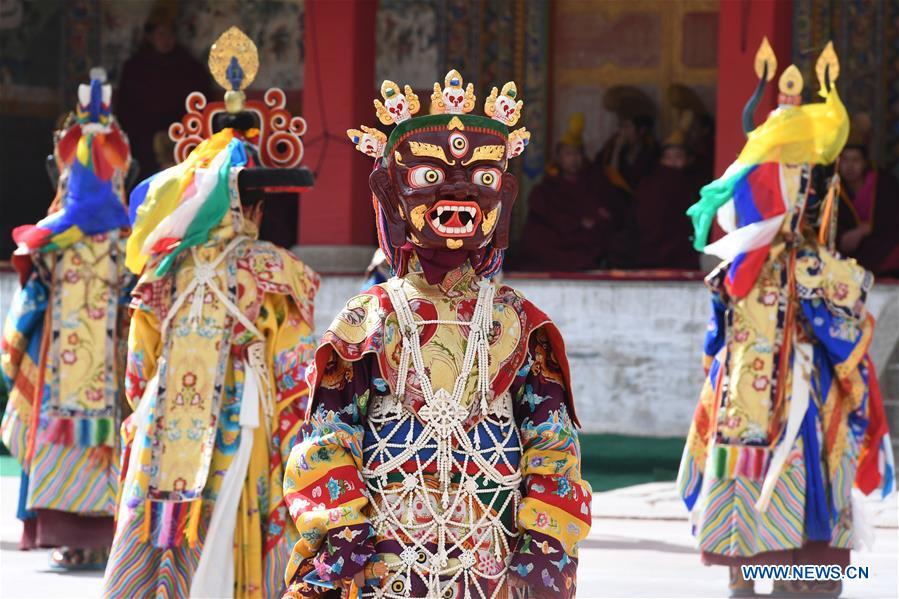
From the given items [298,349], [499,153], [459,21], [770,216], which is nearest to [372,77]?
[459,21]

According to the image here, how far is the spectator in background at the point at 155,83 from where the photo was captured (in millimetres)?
15930

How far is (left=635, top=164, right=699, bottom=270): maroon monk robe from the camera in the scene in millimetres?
14031

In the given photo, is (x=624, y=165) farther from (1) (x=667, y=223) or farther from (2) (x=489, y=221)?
(2) (x=489, y=221)

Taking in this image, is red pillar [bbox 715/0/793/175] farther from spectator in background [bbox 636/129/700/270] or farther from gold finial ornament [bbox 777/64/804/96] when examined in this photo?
gold finial ornament [bbox 777/64/804/96]

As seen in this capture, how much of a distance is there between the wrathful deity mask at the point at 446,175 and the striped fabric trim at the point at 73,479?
166 inches

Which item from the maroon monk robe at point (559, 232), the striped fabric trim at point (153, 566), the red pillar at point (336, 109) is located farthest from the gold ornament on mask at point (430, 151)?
the maroon monk robe at point (559, 232)

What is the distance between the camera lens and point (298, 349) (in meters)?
6.26

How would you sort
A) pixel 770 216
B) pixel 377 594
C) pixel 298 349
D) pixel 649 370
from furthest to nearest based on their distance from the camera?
1. pixel 649 370
2. pixel 770 216
3. pixel 298 349
4. pixel 377 594

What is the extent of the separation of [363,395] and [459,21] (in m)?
11.7

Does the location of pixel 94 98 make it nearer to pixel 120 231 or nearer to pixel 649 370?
pixel 120 231

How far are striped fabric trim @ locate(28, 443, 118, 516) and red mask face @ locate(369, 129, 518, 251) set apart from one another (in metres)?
4.30

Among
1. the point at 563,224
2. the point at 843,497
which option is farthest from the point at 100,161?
the point at 563,224

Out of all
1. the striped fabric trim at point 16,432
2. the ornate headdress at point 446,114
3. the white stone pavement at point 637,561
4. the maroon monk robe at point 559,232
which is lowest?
the white stone pavement at point 637,561

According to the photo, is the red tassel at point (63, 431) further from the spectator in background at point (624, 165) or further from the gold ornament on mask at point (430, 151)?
the spectator in background at point (624, 165)
